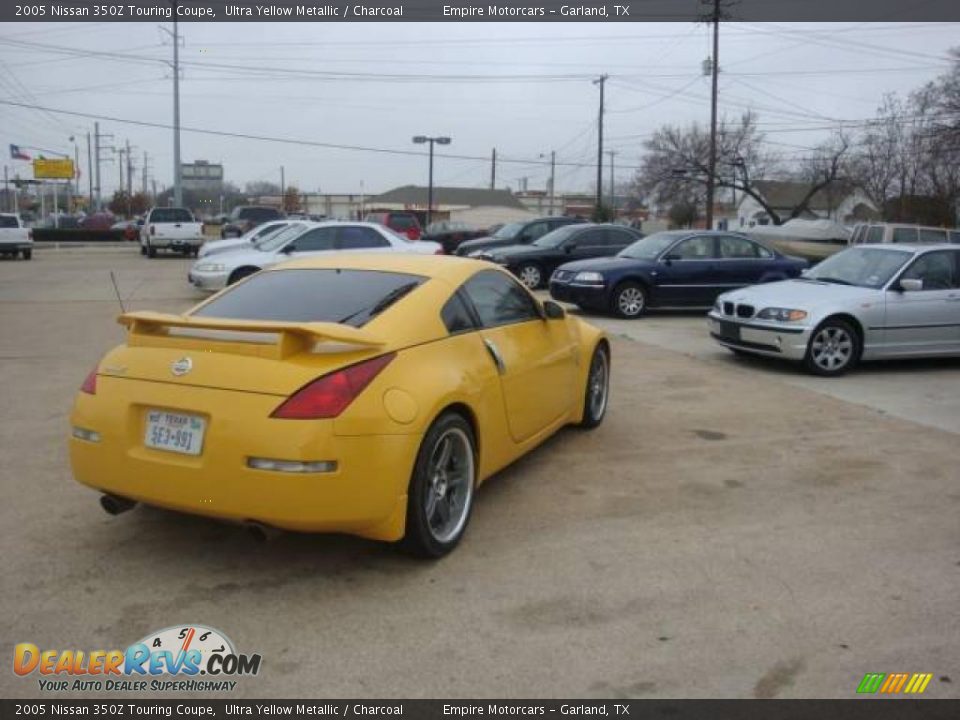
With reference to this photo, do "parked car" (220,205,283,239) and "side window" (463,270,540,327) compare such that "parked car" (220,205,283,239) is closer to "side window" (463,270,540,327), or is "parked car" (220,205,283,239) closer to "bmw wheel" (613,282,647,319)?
"bmw wheel" (613,282,647,319)

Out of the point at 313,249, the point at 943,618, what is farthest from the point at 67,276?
the point at 943,618

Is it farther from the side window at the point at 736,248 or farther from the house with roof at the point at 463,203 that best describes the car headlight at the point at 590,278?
the house with roof at the point at 463,203

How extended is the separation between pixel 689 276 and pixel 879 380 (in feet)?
18.0

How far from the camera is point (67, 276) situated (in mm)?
22500

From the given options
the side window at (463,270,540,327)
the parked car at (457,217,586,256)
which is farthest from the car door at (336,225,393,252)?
the side window at (463,270,540,327)

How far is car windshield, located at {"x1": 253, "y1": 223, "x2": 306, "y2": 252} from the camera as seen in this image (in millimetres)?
15936

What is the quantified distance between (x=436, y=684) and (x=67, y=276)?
22.5m

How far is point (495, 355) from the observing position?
187 inches

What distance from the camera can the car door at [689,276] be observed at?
47.0 ft

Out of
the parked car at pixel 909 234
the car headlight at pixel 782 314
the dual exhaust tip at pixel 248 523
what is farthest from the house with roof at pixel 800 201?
the dual exhaust tip at pixel 248 523

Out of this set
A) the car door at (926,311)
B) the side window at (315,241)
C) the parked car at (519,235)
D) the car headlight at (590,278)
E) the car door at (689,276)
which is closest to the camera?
the car door at (926,311)

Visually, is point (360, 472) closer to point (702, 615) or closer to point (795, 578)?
point (702, 615)

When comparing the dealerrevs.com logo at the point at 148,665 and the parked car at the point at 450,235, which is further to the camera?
the parked car at the point at 450,235

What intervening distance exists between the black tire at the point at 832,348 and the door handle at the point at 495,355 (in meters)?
5.47
